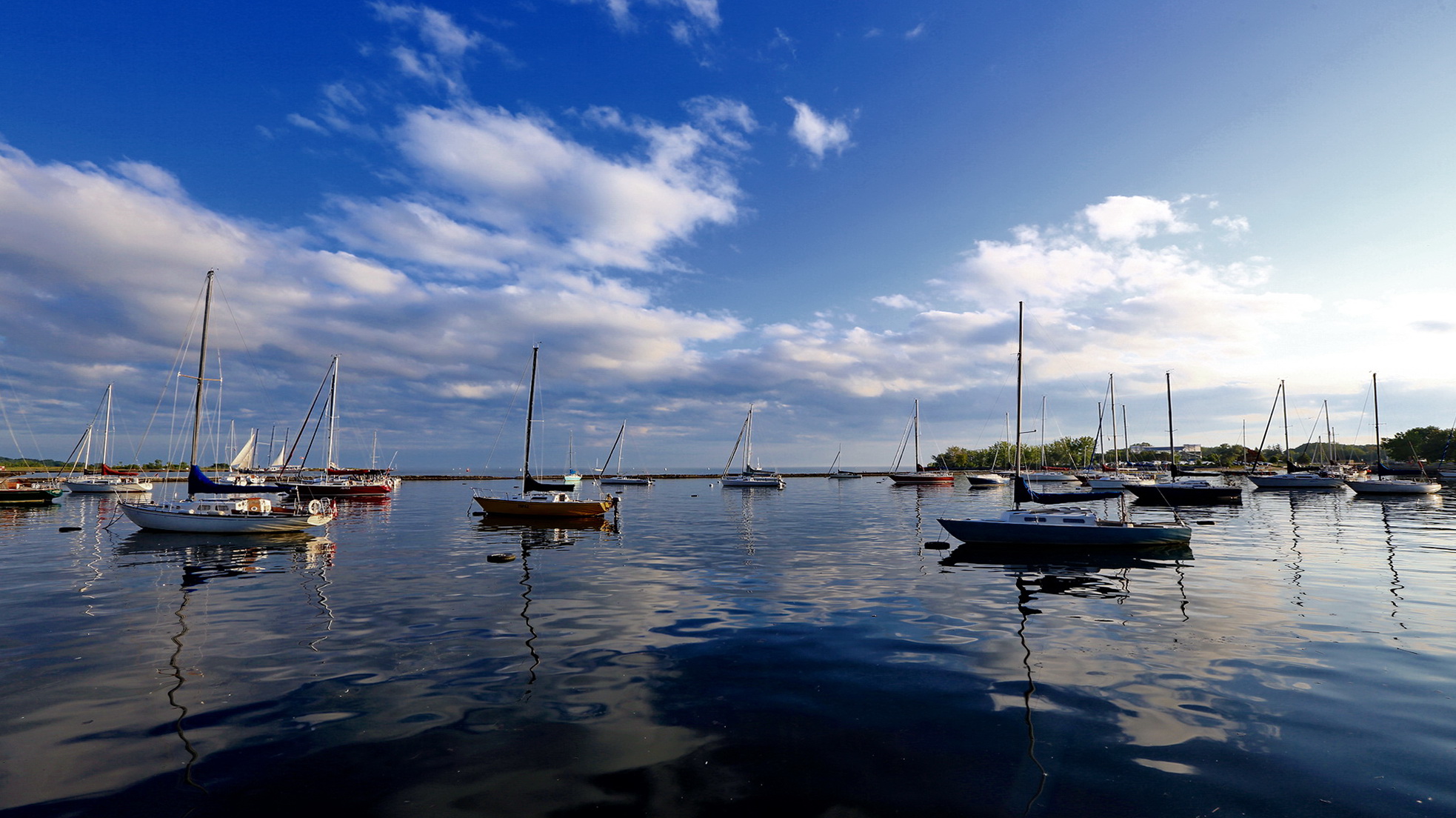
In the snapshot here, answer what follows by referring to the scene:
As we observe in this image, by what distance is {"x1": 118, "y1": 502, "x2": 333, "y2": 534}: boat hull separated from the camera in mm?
37875

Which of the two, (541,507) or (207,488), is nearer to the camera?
(207,488)

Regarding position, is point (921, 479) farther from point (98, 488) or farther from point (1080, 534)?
point (98, 488)

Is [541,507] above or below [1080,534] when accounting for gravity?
below

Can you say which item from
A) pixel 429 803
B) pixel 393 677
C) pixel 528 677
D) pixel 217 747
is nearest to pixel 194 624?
pixel 393 677

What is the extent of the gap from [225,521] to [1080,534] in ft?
163

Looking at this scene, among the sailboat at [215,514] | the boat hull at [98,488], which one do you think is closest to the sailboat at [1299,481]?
the sailboat at [215,514]

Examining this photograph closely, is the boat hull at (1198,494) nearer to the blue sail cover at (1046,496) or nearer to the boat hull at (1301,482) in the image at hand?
the blue sail cover at (1046,496)

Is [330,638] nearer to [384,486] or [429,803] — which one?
[429,803]

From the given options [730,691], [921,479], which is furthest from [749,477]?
[730,691]

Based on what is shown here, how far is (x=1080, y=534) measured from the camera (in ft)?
102

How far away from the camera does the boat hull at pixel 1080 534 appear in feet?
101

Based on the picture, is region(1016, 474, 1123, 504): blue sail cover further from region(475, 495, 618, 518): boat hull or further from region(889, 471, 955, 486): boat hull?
region(889, 471, 955, 486): boat hull

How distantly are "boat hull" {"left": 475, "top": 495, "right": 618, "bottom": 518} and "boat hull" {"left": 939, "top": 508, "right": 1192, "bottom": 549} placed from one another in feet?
103

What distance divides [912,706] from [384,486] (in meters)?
89.6
